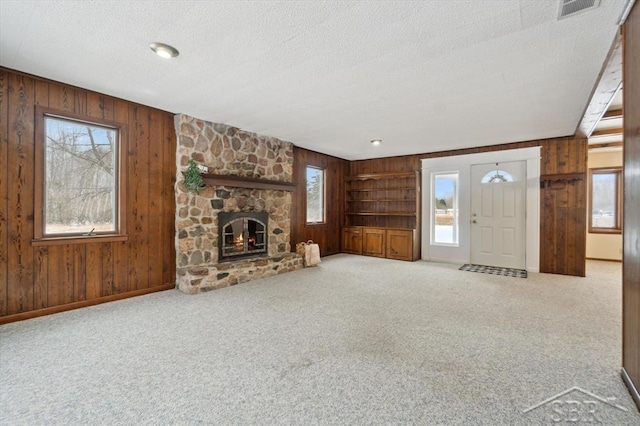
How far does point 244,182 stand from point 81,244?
225 centimetres

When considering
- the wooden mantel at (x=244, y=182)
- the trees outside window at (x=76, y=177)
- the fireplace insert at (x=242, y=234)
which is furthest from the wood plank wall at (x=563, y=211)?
the trees outside window at (x=76, y=177)

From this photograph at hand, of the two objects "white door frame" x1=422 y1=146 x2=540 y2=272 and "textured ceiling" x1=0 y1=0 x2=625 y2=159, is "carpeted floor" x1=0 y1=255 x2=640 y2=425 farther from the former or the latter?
"textured ceiling" x1=0 y1=0 x2=625 y2=159

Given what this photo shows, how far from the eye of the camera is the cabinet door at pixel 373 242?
698 centimetres

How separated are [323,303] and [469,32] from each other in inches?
118

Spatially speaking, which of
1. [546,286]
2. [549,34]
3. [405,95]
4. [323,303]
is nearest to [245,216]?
[323,303]

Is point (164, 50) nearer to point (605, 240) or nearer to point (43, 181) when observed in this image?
point (43, 181)

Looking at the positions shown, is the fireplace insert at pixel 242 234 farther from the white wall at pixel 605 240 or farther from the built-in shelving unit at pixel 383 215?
the white wall at pixel 605 240

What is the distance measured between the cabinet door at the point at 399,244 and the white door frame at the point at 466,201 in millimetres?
456

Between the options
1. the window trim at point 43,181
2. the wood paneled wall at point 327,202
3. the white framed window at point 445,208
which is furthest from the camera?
the white framed window at point 445,208

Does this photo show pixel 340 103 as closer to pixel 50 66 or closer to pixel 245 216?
pixel 245 216

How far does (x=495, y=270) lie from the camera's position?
5.55 meters

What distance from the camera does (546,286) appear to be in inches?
174

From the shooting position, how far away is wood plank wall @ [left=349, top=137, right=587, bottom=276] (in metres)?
5.13

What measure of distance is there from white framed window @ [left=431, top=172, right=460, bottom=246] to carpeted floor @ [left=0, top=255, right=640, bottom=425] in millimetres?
2683
